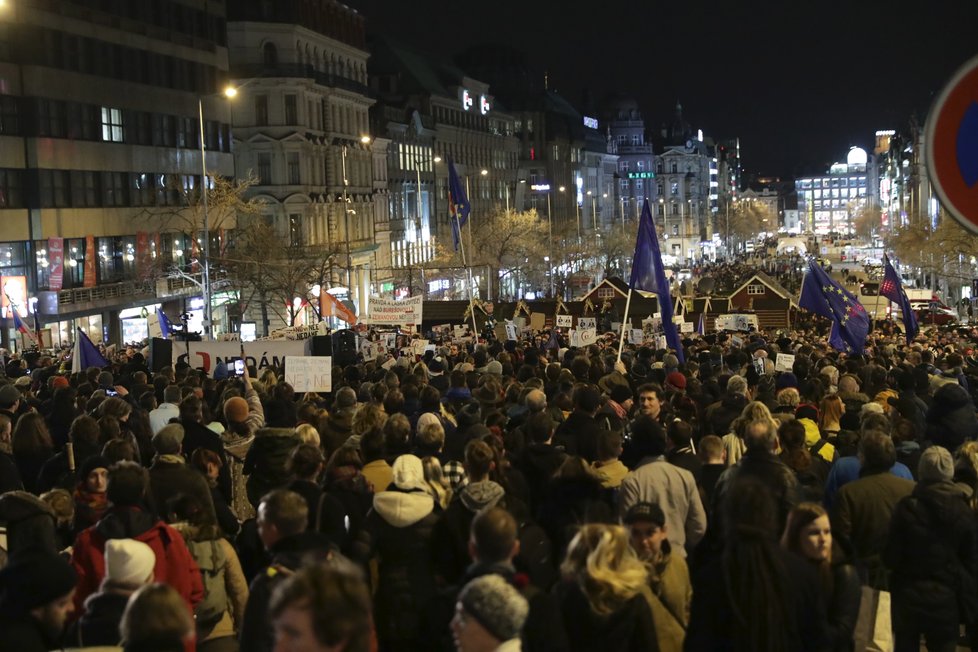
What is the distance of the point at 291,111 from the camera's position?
68750 millimetres

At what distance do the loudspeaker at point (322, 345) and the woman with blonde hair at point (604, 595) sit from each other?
1806 centimetres

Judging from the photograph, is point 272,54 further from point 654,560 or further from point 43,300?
point 654,560

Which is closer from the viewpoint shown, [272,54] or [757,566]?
[757,566]

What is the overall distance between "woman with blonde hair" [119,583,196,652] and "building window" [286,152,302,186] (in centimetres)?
6448

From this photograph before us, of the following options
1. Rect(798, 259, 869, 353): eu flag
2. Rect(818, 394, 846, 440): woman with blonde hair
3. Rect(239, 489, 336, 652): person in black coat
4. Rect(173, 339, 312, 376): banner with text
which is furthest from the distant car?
Rect(239, 489, 336, 652): person in black coat

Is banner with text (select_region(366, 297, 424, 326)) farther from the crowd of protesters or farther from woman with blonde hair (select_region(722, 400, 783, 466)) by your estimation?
woman with blonde hair (select_region(722, 400, 783, 466))

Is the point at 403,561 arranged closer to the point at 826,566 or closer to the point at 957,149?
the point at 826,566

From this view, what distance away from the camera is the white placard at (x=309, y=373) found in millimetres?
18406

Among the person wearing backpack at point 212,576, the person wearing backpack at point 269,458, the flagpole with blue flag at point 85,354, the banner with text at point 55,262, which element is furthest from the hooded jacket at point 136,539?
the banner with text at point 55,262

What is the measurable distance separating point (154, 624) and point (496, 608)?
4.03 feet

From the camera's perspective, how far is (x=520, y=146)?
134 m

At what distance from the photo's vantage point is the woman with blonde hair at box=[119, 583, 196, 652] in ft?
16.9

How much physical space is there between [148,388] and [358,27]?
66.6 m

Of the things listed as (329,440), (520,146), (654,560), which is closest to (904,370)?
(329,440)
